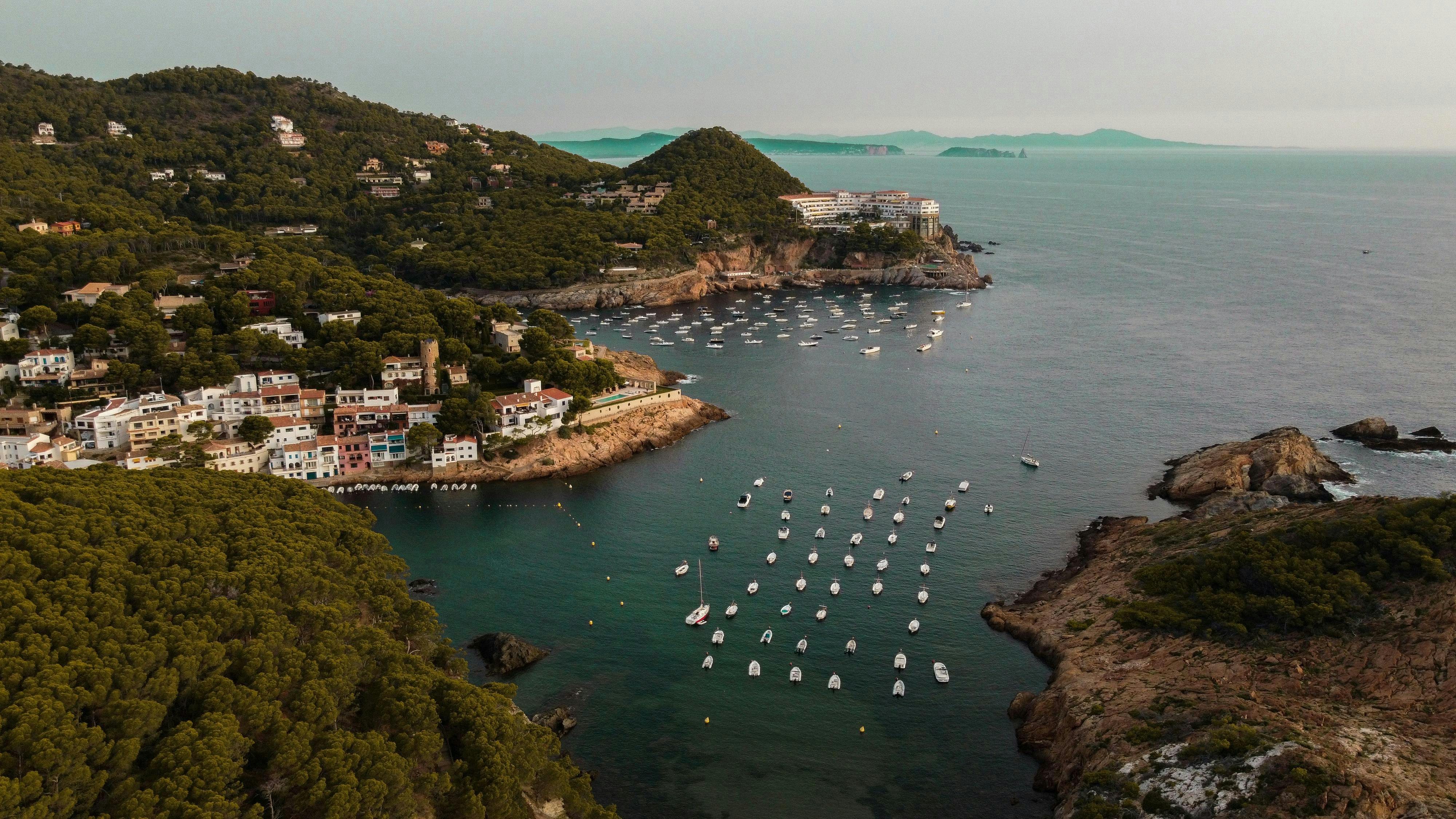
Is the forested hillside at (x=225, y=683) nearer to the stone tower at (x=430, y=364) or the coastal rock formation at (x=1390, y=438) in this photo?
the stone tower at (x=430, y=364)

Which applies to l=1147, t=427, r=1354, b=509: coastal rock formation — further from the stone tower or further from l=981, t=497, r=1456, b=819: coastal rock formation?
the stone tower

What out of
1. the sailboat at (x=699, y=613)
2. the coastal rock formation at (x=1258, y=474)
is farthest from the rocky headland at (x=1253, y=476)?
the sailboat at (x=699, y=613)

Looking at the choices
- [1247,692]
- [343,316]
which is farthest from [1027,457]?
[343,316]

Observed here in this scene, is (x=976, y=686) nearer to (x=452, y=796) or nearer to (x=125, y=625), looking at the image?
(x=452, y=796)

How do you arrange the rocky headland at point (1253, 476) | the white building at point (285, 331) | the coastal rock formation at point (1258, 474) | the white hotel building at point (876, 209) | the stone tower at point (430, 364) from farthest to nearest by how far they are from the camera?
the white hotel building at point (876, 209) → the white building at point (285, 331) → the stone tower at point (430, 364) → the coastal rock formation at point (1258, 474) → the rocky headland at point (1253, 476)

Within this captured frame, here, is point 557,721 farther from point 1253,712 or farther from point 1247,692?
point 1247,692

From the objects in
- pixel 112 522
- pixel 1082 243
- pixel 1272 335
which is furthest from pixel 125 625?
pixel 1082 243

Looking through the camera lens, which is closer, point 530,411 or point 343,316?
point 530,411
